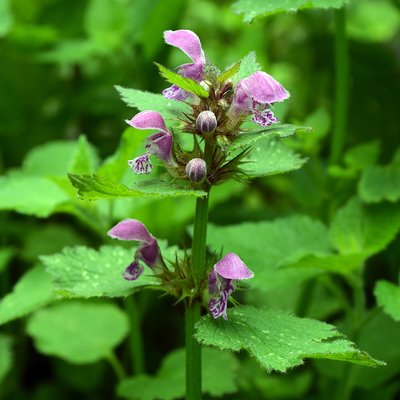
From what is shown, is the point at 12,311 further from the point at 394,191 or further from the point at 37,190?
the point at 394,191

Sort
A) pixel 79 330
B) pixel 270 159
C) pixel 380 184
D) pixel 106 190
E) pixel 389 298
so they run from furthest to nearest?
pixel 79 330 → pixel 380 184 → pixel 389 298 → pixel 270 159 → pixel 106 190

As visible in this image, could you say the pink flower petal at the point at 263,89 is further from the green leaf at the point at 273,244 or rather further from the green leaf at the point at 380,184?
the green leaf at the point at 380,184

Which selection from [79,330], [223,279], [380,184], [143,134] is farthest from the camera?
[79,330]

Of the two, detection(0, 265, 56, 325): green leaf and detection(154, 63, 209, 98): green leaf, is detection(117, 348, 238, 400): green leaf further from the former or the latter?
detection(154, 63, 209, 98): green leaf

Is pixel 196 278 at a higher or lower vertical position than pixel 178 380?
higher

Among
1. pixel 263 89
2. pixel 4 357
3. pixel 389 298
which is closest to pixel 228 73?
pixel 263 89

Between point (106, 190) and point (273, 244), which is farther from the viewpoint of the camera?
point (273, 244)

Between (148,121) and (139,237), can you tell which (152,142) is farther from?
(139,237)

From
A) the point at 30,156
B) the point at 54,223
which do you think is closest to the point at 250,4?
the point at 30,156

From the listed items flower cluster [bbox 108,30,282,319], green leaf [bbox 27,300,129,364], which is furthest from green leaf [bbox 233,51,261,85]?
green leaf [bbox 27,300,129,364]
